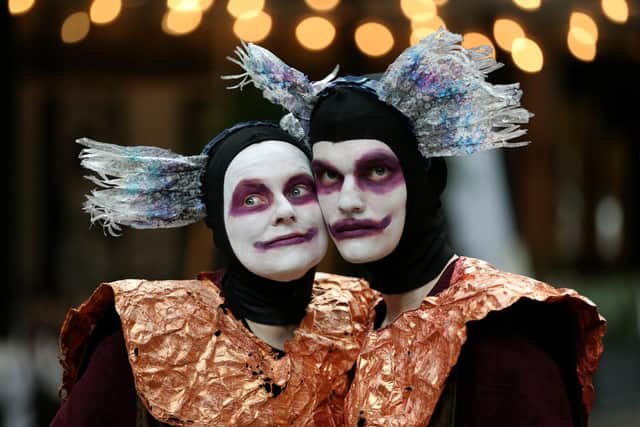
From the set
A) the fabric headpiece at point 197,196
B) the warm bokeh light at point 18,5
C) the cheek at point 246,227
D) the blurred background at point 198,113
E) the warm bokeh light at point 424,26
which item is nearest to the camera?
the cheek at point 246,227

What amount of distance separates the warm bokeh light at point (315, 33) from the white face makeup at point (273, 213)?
3936 millimetres

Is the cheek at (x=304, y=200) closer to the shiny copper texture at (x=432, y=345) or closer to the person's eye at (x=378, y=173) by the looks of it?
the person's eye at (x=378, y=173)

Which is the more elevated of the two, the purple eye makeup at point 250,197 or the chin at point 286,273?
the purple eye makeup at point 250,197

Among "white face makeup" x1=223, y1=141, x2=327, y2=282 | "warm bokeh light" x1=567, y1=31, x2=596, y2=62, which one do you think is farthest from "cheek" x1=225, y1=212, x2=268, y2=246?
"warm bokeh light" x1=567, y1=31, x2=596, y2=62

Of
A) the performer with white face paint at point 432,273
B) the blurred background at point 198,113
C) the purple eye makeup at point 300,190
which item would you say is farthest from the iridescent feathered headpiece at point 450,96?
the blurred background at point 198,113

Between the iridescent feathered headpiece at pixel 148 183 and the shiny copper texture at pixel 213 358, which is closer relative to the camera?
the shiny copper texture at pixel 213 358

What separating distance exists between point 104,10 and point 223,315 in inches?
160

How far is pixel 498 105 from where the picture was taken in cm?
274

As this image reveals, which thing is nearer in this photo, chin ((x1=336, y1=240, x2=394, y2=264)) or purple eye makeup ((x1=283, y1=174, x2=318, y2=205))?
chin ((x1=336, y1=240, x2=394, y2=264))

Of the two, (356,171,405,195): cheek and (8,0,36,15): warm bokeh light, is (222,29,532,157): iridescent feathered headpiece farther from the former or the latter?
(8,0,36,15): warm bokeh light

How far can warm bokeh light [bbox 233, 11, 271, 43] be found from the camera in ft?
21.7

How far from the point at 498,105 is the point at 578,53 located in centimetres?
353

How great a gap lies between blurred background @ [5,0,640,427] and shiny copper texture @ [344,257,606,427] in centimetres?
308

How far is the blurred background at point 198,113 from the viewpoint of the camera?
616 centimetres
